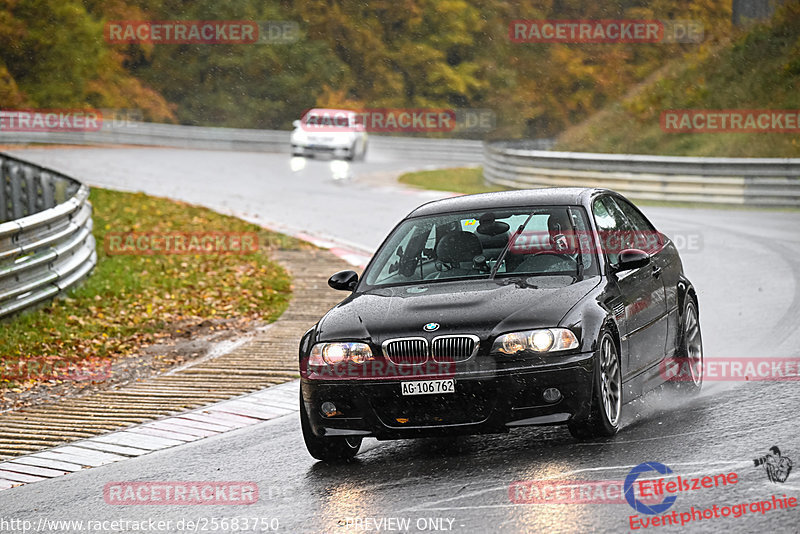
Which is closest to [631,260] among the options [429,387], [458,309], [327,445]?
[458,309]

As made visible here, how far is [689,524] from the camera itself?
5.32 metres

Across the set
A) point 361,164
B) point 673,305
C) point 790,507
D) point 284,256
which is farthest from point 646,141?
point 790,507

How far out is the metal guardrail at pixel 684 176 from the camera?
24203mm

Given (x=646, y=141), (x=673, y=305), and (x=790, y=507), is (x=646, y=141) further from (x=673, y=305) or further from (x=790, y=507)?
(x=790, y=507)

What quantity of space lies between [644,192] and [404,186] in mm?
7000

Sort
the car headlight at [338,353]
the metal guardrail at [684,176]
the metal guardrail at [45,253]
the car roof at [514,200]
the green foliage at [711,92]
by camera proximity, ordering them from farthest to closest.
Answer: the green foliage at [711,92] < the metal guardrail at [684,176] < the metal guardrail at [45,253] < the car roof at [514,200] < the car headlight at [338,353]

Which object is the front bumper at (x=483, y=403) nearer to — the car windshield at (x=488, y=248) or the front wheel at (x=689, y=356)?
the car windshield at (x=488, y=248)

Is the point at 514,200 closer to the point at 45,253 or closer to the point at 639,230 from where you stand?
the point at 639,230

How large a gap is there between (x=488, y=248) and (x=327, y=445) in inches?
65.3

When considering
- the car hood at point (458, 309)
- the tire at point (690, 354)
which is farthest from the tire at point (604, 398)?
the tire at point (690, 354)

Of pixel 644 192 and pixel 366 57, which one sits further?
pixel 366 57

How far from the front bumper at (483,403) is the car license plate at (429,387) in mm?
26

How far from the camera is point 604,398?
271 inches

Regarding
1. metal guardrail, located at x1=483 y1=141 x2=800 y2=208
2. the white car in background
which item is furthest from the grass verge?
the white car in background
